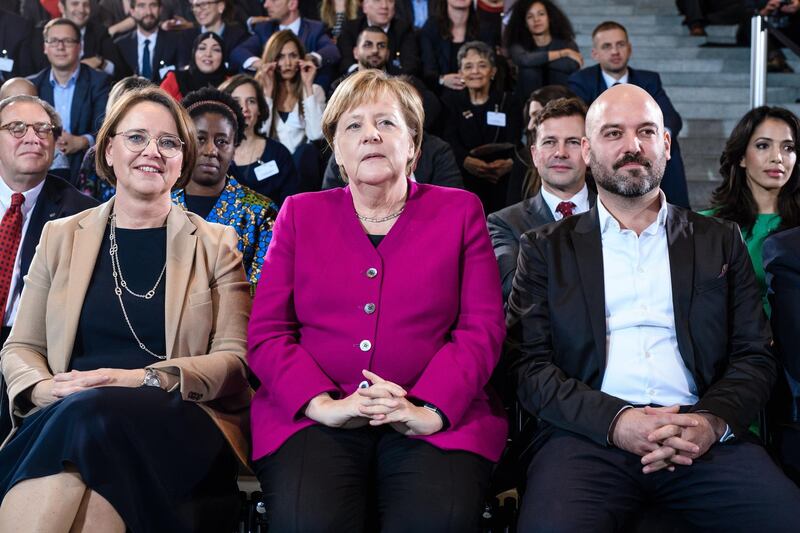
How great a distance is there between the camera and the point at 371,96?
97.4 inches

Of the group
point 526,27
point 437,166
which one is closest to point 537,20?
point 526,27

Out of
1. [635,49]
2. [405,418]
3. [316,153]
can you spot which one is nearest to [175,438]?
[405,418]

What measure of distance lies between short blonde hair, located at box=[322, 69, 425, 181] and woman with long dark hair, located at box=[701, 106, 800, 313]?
1.55 metres

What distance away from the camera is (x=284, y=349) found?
2354 mm

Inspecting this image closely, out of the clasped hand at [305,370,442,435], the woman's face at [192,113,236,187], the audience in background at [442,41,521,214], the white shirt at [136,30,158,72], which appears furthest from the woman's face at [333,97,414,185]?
the white shirt at [136,30,158,72]

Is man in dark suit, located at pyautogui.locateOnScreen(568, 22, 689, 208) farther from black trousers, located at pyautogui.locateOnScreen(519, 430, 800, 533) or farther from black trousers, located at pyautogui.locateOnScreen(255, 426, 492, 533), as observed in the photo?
black trousers, located at pyautogui.locateOnScreen(255, 426, 492, 533)

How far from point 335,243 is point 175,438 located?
25.4 inches

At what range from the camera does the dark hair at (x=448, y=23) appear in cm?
657

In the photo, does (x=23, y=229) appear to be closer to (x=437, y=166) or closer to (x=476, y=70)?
(x=437, y=166)

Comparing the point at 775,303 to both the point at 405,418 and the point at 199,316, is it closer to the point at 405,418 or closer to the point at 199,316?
the point at 405,418

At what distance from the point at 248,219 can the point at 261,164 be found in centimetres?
132

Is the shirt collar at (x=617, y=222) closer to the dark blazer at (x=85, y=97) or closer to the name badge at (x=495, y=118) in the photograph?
the name badge at (x=495, y=118)

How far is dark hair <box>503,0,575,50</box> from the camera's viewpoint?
6.35 metres

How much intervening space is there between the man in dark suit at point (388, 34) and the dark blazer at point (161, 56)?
128cm
